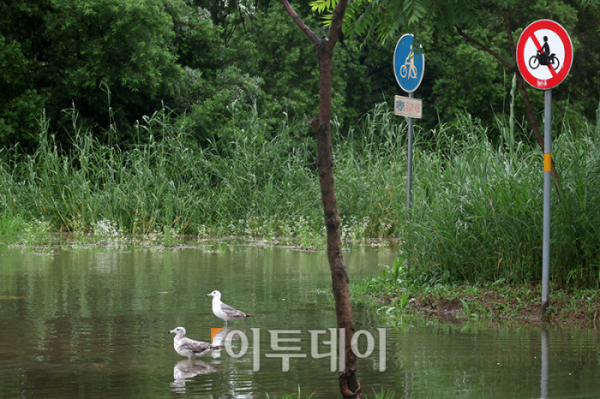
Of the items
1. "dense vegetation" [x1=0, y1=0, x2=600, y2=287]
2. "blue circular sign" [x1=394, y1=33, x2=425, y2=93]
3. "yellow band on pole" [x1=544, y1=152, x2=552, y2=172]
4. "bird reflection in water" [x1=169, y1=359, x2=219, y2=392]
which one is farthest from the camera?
"blue circular sign" [x1=394, y1=33, x2=425, y2=93]

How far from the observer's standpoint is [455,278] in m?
8.03

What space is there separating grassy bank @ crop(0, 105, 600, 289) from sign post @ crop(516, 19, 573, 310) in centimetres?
42

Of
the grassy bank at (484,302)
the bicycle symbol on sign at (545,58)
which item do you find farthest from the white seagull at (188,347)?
the bicycle symbol on sign at (545,58)

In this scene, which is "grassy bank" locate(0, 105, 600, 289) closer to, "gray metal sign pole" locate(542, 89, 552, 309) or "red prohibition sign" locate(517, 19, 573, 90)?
"gray metal sign pole" locate(542, 89, 552, 309)

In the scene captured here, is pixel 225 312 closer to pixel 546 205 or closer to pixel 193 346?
pixel 193 346

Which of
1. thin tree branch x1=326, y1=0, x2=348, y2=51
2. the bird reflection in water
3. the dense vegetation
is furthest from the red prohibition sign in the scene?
the bird reflection in water

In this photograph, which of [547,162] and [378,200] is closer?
[547,162]

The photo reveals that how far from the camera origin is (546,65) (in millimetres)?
6926

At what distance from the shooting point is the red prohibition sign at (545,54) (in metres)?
6.80

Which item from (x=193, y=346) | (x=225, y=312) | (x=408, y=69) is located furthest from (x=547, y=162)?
(x=193, y=346)

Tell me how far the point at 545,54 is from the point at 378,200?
888 cm

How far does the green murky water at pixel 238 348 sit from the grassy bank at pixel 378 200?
4.13 feet

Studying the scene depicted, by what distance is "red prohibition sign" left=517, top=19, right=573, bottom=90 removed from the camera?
6801 millimetres

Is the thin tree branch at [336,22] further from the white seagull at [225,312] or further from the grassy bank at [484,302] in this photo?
the grassy bank at [484,302]
